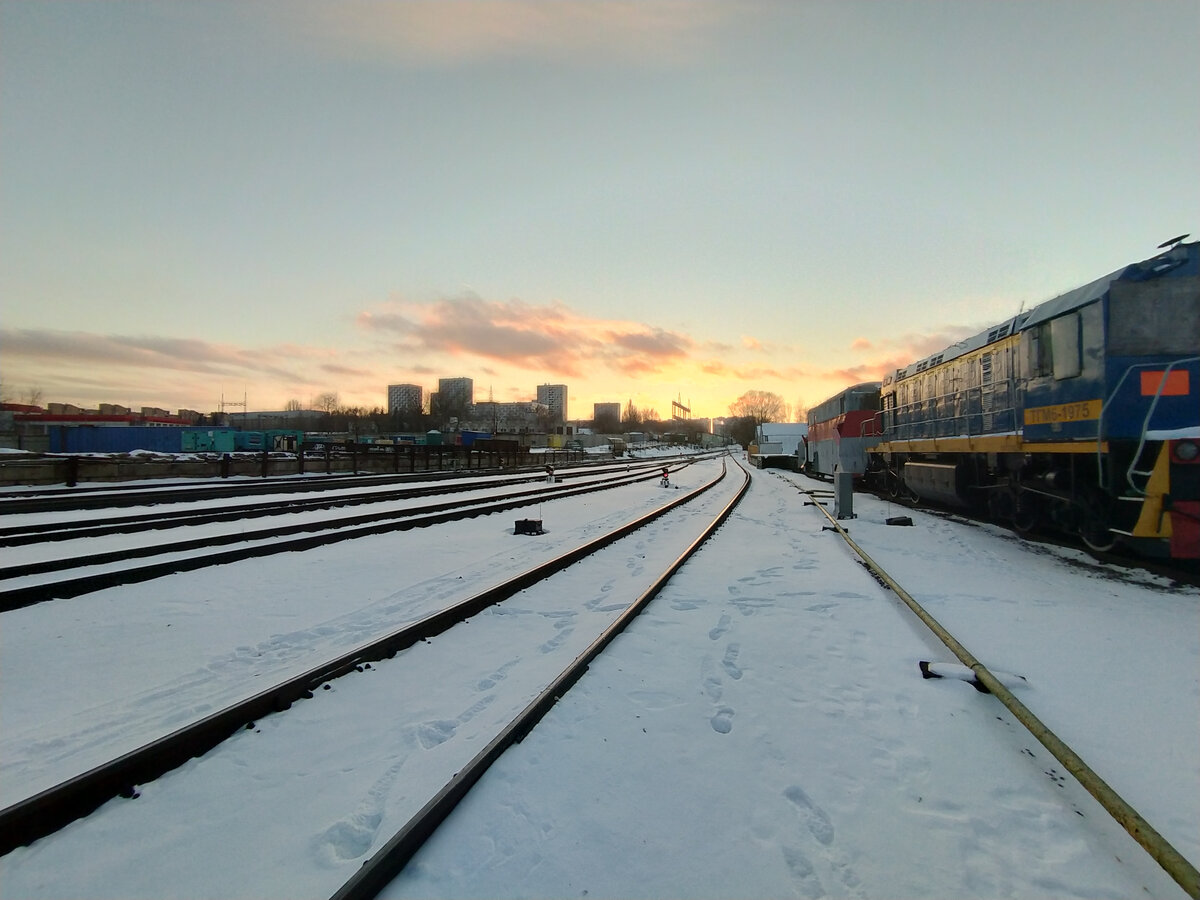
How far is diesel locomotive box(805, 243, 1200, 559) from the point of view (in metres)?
7.07

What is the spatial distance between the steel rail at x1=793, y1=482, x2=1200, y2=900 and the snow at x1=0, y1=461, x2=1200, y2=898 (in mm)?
133

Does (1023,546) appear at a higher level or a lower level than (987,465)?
lower

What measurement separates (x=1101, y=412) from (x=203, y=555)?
1254 cm

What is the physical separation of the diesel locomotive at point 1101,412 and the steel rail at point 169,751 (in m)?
8.49

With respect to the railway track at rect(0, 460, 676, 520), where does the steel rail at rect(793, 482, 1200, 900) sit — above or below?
below

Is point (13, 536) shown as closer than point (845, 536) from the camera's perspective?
Yes

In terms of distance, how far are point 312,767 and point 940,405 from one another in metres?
14.8

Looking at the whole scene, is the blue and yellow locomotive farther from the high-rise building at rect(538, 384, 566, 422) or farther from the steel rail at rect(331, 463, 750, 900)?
the high-rise building at rect(538, 384, 566, 422)

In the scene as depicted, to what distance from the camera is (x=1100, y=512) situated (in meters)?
8.24

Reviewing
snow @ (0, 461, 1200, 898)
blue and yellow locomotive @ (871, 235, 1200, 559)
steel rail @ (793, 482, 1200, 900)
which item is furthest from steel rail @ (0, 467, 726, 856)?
blue and yellow locomotive @ (871, 235, 1200, 559)

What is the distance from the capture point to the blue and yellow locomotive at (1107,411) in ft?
23.1

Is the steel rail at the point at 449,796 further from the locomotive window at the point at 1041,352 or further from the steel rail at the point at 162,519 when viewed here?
the steel rail at the point at 162,519

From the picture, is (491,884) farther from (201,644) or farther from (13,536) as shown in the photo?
(13,536)

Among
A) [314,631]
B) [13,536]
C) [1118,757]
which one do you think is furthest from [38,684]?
[13,536]
